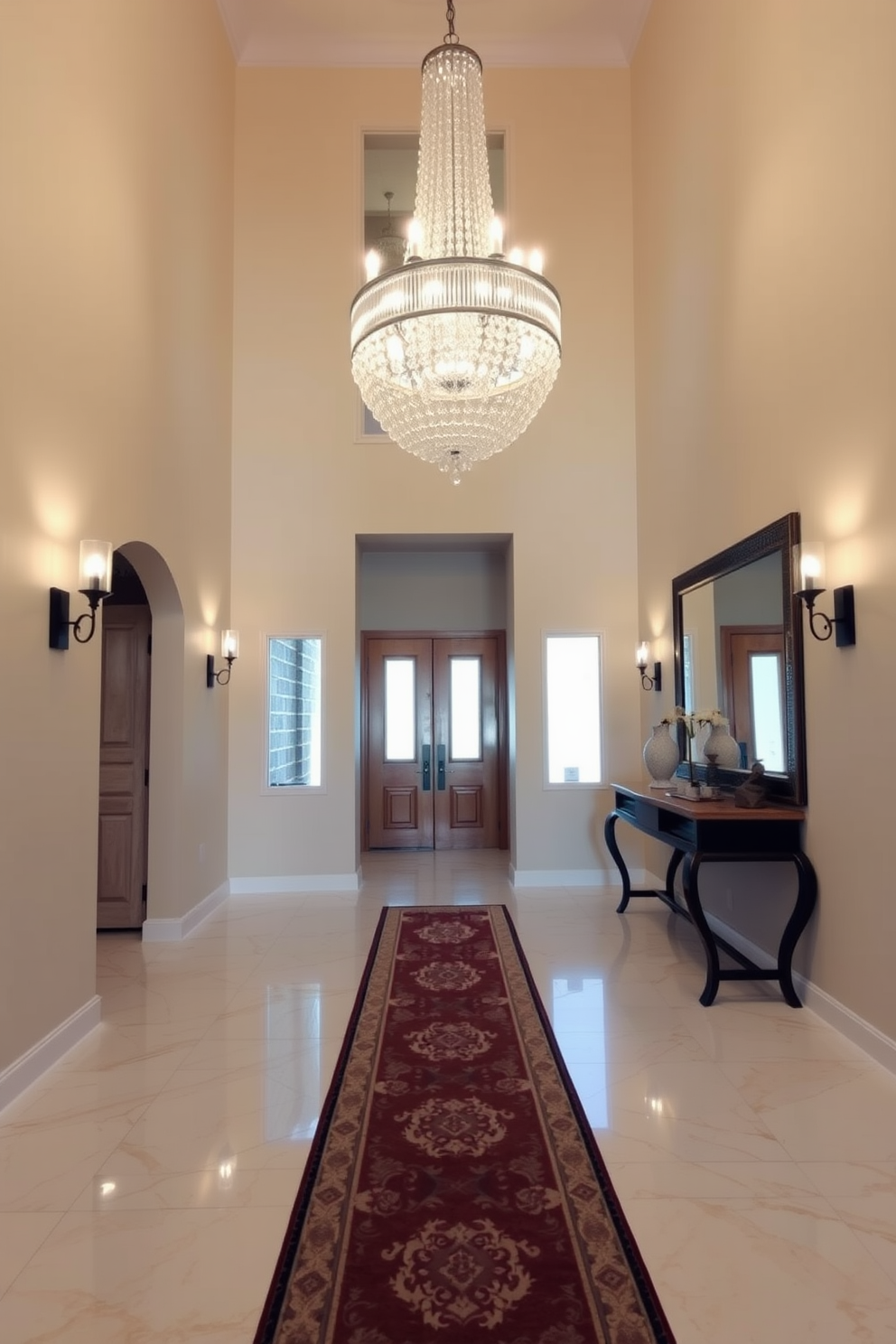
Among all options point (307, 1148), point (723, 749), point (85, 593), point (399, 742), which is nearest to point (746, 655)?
point (723, 749)

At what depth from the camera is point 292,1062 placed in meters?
3.27

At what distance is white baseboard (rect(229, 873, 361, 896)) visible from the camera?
6566 millimetres

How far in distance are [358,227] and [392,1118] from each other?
6.79 metres

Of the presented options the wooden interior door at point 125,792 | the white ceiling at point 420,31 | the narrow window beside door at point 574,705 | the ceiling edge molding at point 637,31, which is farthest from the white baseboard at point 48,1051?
the ceiling edge molding at point 637,31

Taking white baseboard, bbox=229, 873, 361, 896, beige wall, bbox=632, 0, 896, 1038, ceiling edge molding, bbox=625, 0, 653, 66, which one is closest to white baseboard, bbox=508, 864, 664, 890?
white baseboard, bbox=229, 873, 361, 896

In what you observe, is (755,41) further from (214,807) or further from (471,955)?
(214,807)

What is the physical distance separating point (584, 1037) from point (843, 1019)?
110 centimetres

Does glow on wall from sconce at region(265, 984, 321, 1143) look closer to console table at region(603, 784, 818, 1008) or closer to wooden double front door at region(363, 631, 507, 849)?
console table at region(603, 784, 818, 1008)

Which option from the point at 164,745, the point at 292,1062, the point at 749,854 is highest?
the point at 164,745

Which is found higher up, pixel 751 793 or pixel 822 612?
pixel 822 612

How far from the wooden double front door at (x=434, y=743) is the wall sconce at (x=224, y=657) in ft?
7.78

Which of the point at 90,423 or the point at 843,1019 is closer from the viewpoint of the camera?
the point at 843,1019

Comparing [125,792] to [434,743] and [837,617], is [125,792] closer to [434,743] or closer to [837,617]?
[434,743]

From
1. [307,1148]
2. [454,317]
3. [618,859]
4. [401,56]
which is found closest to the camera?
[307,1148]
